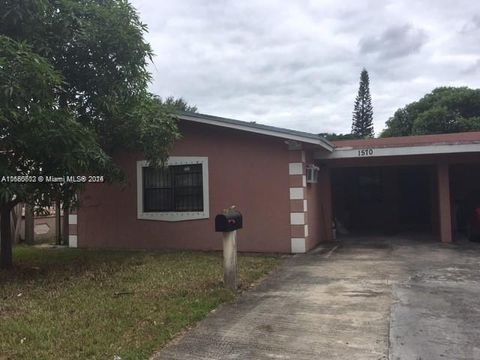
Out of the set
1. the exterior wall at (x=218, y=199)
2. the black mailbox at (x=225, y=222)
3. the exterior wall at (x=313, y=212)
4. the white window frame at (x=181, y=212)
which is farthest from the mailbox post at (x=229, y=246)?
the white window frame at (x=181, y=212)

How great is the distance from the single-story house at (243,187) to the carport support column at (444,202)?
0.02 meters

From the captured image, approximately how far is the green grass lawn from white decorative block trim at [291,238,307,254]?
746 mm

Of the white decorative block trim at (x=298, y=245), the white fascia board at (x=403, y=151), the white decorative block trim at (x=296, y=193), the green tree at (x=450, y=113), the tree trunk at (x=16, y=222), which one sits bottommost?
the white decorative block trim at (x=298, y=245)

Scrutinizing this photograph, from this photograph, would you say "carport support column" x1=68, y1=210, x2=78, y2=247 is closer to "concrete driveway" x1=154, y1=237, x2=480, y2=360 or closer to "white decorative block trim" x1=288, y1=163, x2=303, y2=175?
"white decorative block trim" x1=288, y1=163, x2=303, y2=175

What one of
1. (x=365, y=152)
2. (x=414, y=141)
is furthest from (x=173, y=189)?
(x=414, y=141)

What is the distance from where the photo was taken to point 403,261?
954cm

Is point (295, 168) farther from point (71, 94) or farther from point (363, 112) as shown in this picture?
point (363, 112)

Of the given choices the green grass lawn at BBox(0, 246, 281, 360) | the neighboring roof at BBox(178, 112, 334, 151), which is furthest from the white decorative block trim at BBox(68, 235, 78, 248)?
the neighboring roof at BBox(178, 112, 334, 151)

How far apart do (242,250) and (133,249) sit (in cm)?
290

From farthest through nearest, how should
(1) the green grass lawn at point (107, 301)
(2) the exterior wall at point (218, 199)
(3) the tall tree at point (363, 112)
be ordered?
(3) the tall tree at point (363, 112) < (2) the exterior wall at point (218, 199) < (1) the green grass lawn at point (107, 301)

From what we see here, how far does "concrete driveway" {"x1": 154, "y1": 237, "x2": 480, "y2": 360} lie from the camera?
15.2 ft

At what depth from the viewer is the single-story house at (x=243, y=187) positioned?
1087 centimetres

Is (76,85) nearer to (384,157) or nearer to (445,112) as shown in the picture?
(384,157)

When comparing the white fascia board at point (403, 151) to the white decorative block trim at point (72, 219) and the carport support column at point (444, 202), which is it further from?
the white decorative block trim at point (72, 219)
